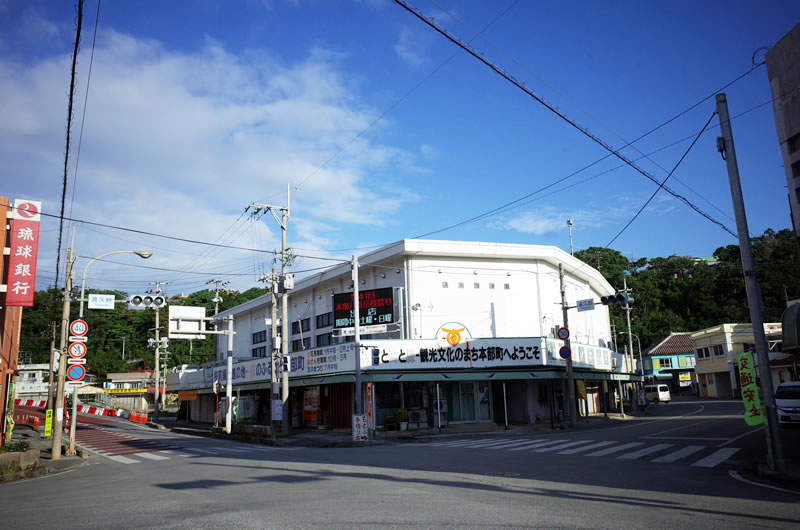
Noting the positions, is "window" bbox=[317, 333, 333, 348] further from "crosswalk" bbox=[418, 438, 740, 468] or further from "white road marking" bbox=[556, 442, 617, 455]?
"white road marking" bbox=[556, 442, 617, 455]

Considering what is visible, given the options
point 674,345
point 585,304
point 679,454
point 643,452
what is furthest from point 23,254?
point 674,345

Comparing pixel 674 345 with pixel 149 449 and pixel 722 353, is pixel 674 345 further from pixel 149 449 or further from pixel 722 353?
pixel 149 449

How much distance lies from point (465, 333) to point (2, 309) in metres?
20.9

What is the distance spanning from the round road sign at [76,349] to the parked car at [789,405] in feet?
93.3

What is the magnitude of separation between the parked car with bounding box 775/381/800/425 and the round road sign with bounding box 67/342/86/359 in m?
28.4

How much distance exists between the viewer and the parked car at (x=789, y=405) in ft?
76.6

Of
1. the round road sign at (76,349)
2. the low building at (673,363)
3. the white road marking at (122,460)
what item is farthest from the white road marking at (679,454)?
the low building at (673,363)

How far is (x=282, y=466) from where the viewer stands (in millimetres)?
15148

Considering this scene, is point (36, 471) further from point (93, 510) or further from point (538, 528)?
point (538, 528)

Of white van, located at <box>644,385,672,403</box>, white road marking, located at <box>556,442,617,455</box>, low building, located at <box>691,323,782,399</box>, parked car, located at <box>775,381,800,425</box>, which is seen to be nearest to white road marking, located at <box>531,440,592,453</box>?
white road marking, located at <box>556,442,617,455</box>

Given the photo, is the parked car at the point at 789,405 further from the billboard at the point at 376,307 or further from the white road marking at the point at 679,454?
the billboard at the point at 376,307

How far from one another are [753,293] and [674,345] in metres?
66.0

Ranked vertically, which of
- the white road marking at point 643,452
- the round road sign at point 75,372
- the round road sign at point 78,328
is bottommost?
the white road marking at point 643,452

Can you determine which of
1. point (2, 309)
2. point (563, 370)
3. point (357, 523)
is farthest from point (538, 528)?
point (563, 370)
